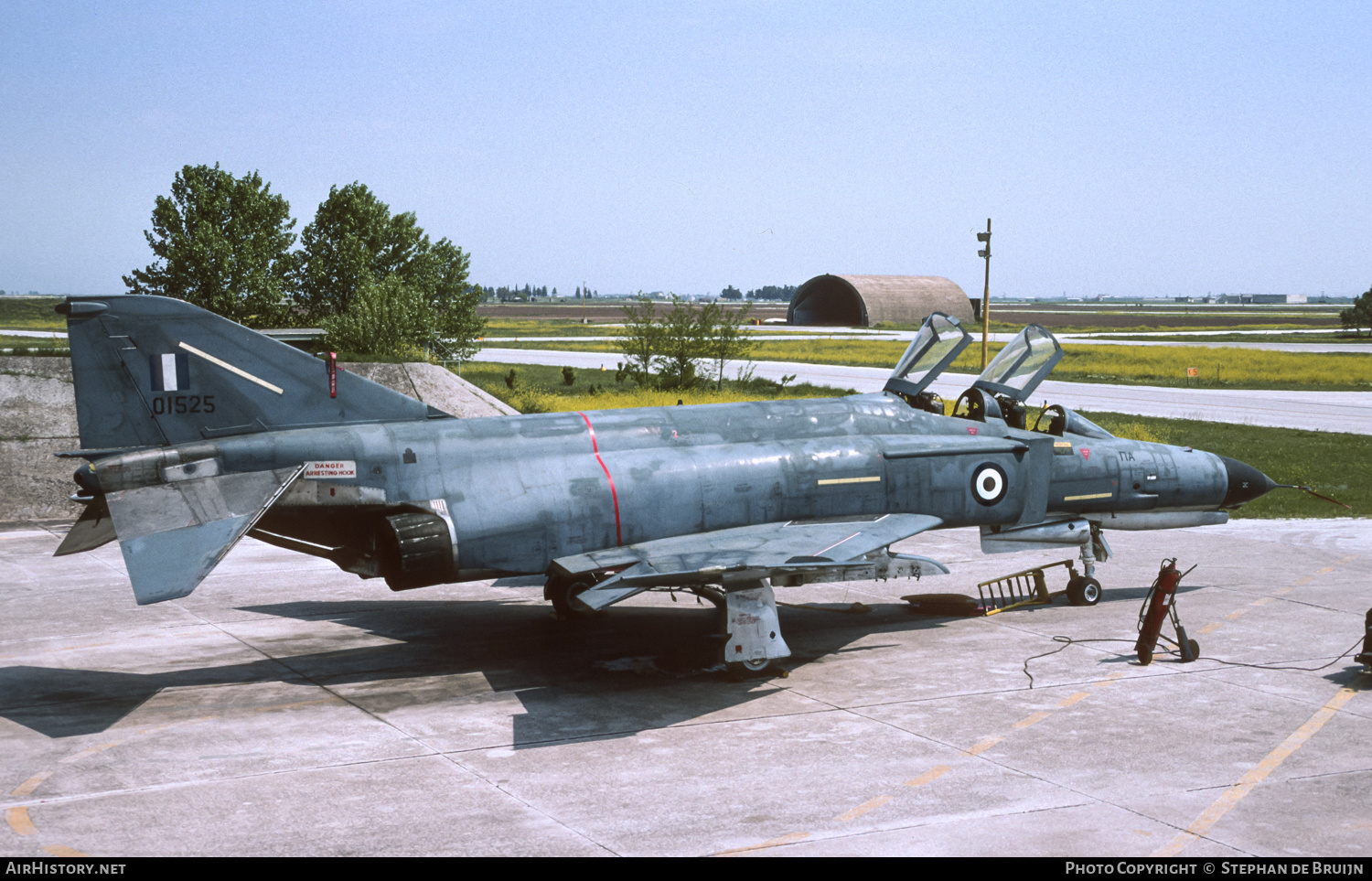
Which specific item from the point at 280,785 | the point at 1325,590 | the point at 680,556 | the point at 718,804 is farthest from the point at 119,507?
the point at 1325,590

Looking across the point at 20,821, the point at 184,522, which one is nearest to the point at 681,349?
the point at 184,522

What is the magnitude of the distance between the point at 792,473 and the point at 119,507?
7.42 meters

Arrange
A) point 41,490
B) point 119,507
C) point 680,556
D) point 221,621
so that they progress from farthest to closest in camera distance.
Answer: point 41,490 → point 221,621 → point 680,556 → point 119,507

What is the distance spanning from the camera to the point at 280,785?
372 inches

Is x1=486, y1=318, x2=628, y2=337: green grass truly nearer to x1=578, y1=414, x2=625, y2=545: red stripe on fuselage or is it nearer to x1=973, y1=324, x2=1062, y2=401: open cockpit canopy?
x1=973, y1=324, x2=1062, y2=401: open cockpit canopy

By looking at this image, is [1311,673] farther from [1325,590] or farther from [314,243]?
[314,243]

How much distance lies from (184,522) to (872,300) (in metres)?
121

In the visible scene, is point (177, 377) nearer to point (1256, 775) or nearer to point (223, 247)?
point (1256, 775)

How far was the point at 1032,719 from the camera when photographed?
1120cm

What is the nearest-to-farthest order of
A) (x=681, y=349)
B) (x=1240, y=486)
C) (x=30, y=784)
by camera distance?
(x=30, y=784)
(x=1240, y=486)
(x=681, y=349)

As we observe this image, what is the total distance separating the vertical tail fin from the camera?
39.5ft

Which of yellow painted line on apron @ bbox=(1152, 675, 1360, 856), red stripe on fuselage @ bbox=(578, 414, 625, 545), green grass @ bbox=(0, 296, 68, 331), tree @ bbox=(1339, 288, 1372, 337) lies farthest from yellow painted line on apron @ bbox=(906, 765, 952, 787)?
tree @ bbox=(1339, 288, 1372, 337)

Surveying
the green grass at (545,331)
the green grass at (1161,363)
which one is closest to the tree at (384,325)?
the green grass at (1161,363)

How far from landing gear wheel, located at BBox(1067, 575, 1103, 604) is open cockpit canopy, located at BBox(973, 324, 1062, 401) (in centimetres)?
276
